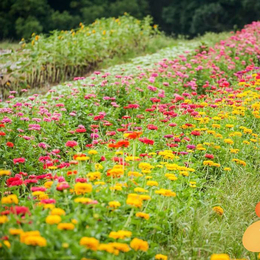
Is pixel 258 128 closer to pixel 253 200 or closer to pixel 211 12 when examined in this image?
pixel 253 200

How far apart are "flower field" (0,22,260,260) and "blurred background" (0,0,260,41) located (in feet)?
48.5

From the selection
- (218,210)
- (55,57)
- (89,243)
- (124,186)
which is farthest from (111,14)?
(89,243)

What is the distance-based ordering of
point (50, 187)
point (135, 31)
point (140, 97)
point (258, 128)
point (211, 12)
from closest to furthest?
1. point (50, 187)
2. point (258, 128)
3. point (140, 97)
4. point (135, 31)
5. point (211, 12)

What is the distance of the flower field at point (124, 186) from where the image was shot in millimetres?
1914

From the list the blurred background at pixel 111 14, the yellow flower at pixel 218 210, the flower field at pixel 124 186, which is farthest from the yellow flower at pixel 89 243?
the blurred background at pixel 111 14

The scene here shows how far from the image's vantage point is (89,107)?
4.93m

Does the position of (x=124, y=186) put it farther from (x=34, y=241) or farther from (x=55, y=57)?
(x=55, y=57)

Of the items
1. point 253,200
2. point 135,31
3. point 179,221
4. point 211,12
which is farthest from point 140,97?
point 211,12

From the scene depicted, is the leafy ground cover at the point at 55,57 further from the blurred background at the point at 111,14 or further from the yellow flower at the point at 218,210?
the blurred background at the point at 111,14

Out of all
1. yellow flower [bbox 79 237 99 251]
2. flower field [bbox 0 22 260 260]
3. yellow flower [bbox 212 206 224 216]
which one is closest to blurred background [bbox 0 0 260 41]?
flower field [bbox 0 22 260 260]

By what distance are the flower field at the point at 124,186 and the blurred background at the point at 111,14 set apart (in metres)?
14.8

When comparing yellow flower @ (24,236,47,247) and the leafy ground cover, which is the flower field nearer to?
yellow flower @ (24,236,47,247)

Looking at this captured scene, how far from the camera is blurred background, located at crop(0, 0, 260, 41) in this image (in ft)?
61.2

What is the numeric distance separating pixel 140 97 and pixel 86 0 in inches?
682
